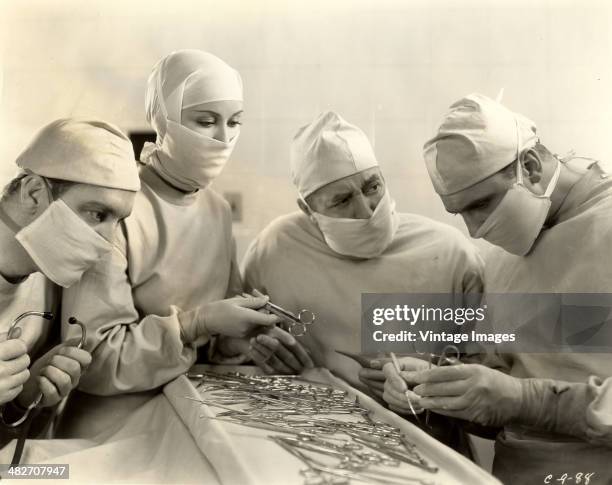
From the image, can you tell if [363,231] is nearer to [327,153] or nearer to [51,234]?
[327,153]

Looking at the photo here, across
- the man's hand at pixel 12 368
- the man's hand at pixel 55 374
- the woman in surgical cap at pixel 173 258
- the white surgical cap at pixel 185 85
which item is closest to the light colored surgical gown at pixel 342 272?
the woman in surgical cap at pixel 173 258

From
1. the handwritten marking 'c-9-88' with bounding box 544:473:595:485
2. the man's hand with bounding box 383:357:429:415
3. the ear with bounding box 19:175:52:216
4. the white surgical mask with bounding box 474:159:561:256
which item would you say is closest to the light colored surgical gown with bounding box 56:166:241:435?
the ear with bounding box 19:175:52:216

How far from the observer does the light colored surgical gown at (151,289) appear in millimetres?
2029

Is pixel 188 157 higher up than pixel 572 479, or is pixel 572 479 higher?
pixel 188 157

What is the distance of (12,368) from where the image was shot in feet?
6.33

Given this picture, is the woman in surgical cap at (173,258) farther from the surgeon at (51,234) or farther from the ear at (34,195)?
the ear at (34,195)

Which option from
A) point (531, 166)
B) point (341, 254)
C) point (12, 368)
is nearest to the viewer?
point (12, 368)

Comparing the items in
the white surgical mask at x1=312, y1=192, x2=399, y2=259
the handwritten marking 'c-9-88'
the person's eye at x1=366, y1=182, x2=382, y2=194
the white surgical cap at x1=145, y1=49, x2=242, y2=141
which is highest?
the white surgical cap at x1=145, y1=49, x2=242, y2=141

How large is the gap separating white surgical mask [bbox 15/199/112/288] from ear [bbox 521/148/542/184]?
1.22 m

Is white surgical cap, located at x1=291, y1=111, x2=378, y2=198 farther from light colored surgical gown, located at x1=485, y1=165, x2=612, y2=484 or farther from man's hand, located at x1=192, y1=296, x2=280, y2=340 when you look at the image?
light colored surgical gown, located at x1=485, y1=165, x2=612, y2=484

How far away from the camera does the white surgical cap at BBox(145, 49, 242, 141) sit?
2061mm

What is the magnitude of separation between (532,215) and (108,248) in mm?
1212

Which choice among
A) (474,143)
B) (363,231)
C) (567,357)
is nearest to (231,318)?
(363,231)

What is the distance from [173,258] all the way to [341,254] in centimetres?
50
